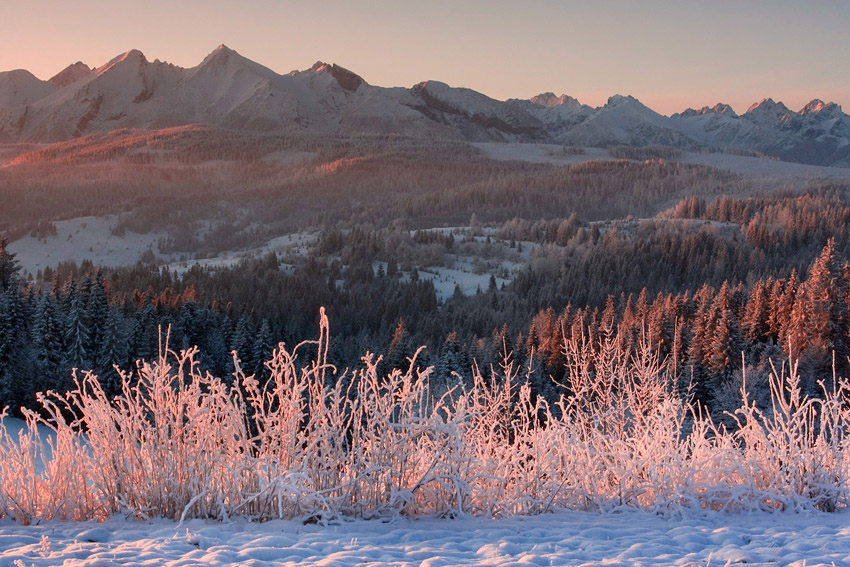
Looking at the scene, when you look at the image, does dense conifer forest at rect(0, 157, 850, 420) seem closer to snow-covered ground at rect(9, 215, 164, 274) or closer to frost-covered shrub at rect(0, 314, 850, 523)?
frost-covered shrub at rect(0, 314, 850, 523)

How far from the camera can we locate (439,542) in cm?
413

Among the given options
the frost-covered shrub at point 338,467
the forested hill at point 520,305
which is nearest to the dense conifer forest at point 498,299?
→ the forested hill at point 520,305

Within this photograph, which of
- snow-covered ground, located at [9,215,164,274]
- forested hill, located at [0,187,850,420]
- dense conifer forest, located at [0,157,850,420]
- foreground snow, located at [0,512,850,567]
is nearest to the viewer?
foreground snow, located at [0,512,850,567]

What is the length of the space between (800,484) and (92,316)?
37468mm

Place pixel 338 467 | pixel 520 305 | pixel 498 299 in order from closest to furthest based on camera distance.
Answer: pixel 338 467, pixel 520 305, pixel 498 299

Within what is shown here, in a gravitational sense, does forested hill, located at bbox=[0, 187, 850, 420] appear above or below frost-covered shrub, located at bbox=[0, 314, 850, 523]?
below

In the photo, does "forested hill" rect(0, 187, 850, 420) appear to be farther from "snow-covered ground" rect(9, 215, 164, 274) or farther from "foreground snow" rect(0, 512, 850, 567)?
"snow-covered ground" rect(9, 215, 164, 274)

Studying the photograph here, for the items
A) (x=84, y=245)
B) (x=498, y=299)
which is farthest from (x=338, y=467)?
(x=84, y=245)

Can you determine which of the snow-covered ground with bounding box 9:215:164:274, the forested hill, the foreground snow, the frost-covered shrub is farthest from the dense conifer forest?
the snow-covered ground with bounding box 9:215:164:274

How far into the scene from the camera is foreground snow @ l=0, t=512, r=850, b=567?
3.73m

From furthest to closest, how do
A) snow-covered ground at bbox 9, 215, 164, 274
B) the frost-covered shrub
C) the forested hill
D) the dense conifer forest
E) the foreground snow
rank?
1. snow-covered ground at bbox 9, 215, 164, 274
2. the dense conifer forest
3. the forested hill
4. the frost-covered shrub
5. the foreground snow

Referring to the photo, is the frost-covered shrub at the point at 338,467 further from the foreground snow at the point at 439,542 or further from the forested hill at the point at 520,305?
the forested hill at the point at 520,305

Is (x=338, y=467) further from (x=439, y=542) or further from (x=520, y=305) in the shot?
(x=520, y=305)

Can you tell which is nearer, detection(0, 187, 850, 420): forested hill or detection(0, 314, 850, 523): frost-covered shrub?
detection(0, 314, 850, 523): frost-covered shrub
